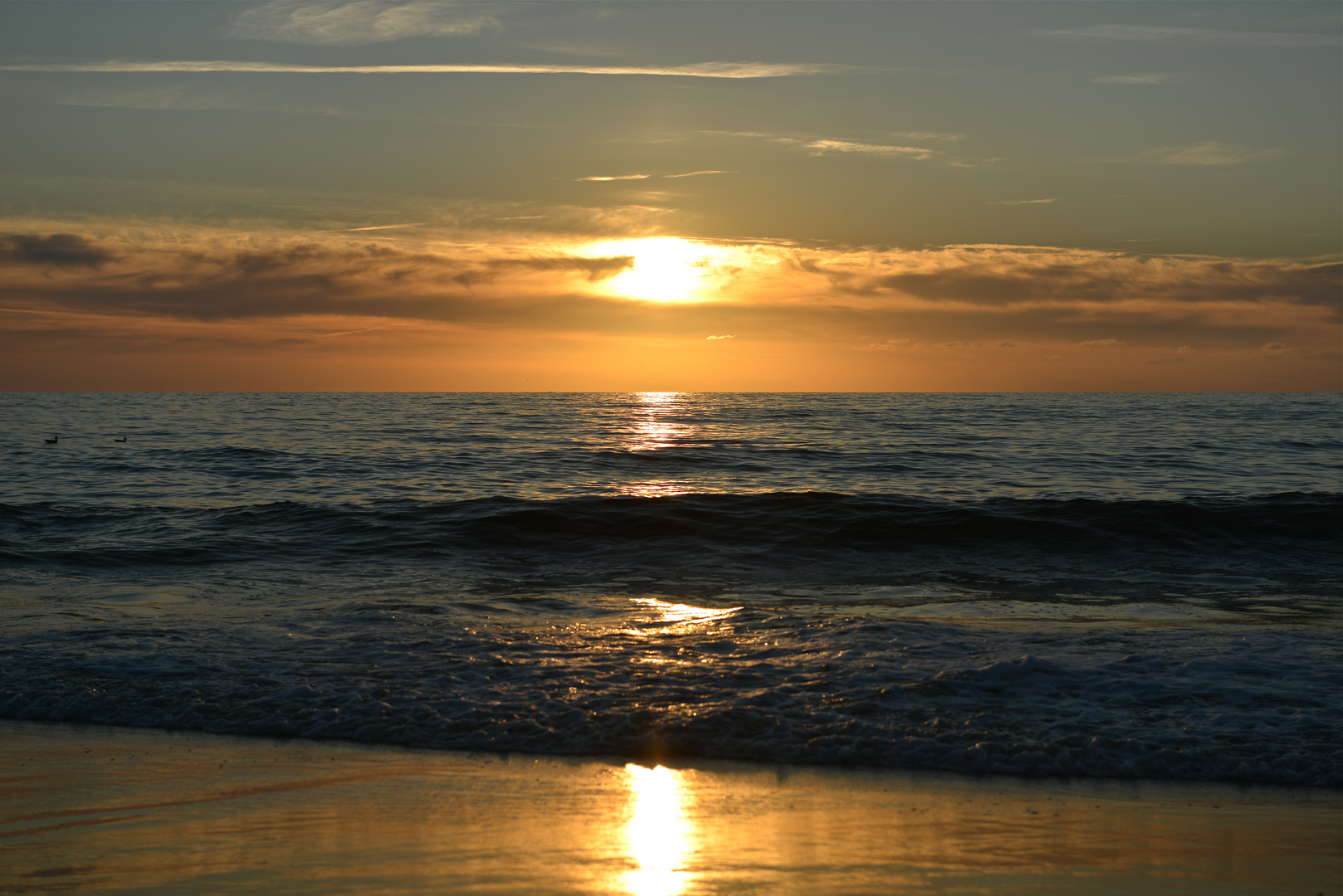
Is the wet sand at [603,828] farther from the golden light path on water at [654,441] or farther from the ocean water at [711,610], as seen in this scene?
the golden light path on water at [654,441]

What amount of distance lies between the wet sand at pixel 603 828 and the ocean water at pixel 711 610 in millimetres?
399

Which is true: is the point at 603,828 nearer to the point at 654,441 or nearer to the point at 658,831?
the point at 658,831

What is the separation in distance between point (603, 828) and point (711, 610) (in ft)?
18.1

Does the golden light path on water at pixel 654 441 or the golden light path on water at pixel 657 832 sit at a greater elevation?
the golden light path on water at pixel 654 441

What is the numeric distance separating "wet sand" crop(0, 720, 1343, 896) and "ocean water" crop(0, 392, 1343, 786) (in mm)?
399

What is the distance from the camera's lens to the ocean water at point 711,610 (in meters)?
5.77

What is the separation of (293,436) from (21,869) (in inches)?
1473

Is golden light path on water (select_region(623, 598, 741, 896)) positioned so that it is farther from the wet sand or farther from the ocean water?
the ocean water

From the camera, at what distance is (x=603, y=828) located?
14.0 ft

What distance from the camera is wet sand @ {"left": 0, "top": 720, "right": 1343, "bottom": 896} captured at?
3.71 m

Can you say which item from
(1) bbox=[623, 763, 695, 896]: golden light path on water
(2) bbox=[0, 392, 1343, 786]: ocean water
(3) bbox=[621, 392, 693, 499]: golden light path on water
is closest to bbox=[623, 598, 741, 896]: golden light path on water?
(1) bbox=[623, 763, 695, 896]: golden light path on water

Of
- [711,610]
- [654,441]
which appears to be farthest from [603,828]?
[654,441]

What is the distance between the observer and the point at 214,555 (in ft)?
44.0

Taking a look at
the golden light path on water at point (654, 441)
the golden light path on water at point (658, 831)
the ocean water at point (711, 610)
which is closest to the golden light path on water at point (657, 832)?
the golden light path on water at point (658, 831)
